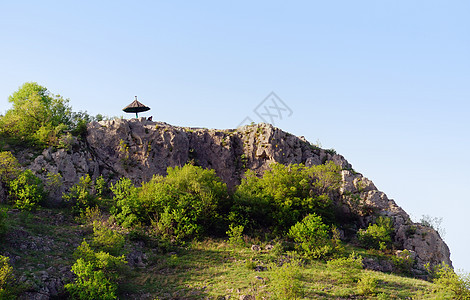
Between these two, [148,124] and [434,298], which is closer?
[434,298]

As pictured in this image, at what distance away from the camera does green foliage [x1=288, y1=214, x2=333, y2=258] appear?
119 feet

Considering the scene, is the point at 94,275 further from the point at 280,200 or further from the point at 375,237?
the point at 375,237

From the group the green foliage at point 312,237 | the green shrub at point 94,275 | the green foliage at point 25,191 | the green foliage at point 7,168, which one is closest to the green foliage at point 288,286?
the green foliage at point 312,237

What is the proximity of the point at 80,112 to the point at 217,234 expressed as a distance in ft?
94.6

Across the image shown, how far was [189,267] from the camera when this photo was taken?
33.2 meters

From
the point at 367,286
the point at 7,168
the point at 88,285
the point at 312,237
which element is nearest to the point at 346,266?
the point at 312,237

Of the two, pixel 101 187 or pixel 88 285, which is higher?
pixel 101 187

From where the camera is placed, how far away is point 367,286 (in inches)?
1123

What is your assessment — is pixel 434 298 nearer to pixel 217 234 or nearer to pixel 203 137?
pixel 217 234

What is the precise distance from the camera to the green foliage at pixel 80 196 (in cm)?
4038

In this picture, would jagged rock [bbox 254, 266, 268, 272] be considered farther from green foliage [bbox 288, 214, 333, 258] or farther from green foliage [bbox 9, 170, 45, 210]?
green foliage [bbox 9, 170, 45, 210]

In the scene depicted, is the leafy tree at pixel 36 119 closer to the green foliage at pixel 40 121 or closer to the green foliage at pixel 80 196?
the green foliage at pixel 40 121

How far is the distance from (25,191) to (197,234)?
1783cm

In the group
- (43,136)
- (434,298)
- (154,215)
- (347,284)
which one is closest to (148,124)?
(43,136)
